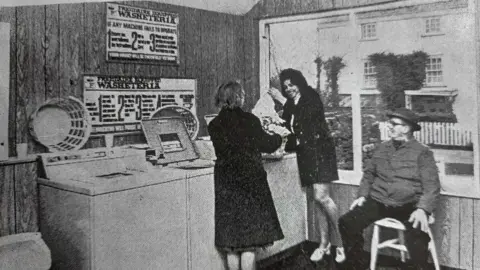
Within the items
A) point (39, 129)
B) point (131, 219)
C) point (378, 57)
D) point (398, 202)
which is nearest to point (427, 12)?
point (378, 57)

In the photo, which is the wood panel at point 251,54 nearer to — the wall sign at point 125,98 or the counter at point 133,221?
the wall sign at point 125,98

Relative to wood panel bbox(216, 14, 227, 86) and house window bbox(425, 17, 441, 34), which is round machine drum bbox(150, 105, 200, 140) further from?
house window bbox(425, 17, 441, 34)

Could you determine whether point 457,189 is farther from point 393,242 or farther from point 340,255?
point 340,255

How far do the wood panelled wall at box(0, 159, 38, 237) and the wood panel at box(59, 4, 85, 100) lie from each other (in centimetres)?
37

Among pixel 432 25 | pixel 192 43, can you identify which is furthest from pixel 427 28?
A: pixel 192 43

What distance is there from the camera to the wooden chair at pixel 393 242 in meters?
2.11

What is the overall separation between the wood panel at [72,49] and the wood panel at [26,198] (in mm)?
363

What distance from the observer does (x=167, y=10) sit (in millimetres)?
2246

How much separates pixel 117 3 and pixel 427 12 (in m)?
1.50

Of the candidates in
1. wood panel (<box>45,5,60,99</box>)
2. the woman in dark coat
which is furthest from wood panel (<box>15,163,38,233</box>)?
the woman in dark coat

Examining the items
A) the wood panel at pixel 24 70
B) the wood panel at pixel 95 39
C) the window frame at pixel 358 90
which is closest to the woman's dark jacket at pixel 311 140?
the window frame at pixel 358 90

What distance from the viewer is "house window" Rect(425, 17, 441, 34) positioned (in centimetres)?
199

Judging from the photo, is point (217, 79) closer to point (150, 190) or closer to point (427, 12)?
point (150, 190)

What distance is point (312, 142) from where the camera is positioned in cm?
253
